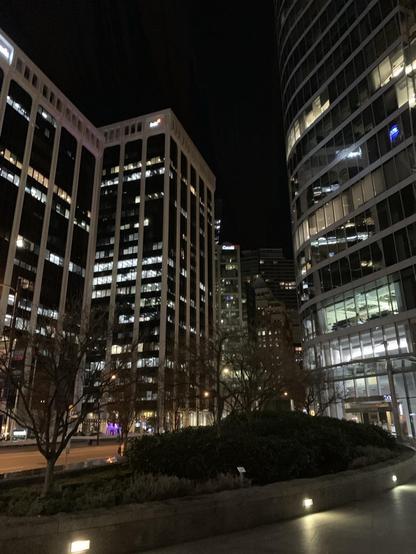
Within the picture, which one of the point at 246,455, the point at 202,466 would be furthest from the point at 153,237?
the point at 202,466

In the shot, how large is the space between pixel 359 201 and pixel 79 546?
42098 mm

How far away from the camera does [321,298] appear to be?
4738 cm

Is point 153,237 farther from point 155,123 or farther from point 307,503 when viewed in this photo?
point 307,503

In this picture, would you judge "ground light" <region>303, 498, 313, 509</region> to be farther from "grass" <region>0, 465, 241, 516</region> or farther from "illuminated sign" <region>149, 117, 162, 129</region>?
"illuminated sign" <region>149, 117, 162, 129</region>

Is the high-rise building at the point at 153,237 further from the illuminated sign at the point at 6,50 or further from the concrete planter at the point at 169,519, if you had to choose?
the concrete planter at the point at 169,519

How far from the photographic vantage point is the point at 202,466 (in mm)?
10352

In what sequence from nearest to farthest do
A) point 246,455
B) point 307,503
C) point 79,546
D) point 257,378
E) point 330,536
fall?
point 79,546 → point 330,536 → point 307,503 → point 246,455 → point 257,378

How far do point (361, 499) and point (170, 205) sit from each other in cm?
12867

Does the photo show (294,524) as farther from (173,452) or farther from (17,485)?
(17,485)

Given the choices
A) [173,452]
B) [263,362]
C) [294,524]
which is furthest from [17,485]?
[263,362]

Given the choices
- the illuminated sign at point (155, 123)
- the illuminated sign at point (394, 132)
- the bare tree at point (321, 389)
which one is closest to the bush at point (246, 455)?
the bare tree at point (321, 389)

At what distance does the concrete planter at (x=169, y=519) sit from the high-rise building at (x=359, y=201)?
29.7 metres

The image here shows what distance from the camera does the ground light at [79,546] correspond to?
6.70 metres

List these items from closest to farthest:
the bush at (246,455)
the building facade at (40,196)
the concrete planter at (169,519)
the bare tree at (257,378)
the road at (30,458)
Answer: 1. the concrete planter at (169,519)
2. the bush at (246,455)
3. the bare tree at (257,378)
4. the road at (30,458)
5. the building facade at (40,196)
